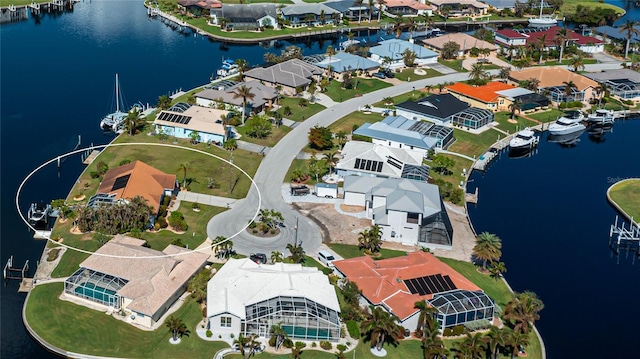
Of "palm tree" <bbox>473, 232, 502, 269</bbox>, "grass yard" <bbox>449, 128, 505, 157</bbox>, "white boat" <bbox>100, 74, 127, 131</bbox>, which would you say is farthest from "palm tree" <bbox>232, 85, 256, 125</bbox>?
"palm tree" <bbox>473, 232, 502, 269</bbox>

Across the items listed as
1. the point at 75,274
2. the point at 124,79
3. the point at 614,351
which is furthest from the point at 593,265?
the point at 124,79

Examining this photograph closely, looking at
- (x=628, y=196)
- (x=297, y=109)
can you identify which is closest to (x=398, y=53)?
(x=297, y=109)

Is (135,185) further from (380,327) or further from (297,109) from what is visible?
(297,109)

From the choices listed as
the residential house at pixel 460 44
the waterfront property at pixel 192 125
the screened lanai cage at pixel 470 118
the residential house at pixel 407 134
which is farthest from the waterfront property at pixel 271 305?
the residential house at pixel 460 44

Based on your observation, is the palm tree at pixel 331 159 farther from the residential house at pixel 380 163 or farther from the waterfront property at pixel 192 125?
the waterfront property at pixel 192 125

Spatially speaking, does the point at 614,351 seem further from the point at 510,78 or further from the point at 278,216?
the point at 510,78
